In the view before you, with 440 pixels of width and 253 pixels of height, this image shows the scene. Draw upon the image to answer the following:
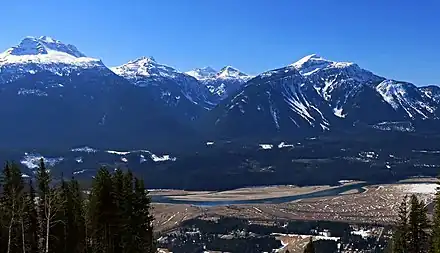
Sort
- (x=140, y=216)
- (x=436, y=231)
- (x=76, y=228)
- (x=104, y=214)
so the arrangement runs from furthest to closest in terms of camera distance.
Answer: (x=76, y=228), (x=104, y=214), (x=140, y=216), (x=436, y=231)

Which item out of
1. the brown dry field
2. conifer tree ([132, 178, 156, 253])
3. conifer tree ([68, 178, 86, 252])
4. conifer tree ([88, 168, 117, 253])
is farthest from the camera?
the brown dry field

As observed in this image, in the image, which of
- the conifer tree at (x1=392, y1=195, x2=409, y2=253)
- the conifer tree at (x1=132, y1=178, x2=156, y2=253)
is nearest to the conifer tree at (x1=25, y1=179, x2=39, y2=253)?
the conifer tree at (x1=132, y1=178, x2=156, y2=253)

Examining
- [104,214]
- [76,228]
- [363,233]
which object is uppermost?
[104,214]

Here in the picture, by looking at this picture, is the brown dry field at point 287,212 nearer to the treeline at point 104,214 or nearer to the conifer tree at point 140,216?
the treeline at point 104,214

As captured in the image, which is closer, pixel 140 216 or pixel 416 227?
pixel 140 216

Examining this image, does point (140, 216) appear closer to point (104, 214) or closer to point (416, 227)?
point (104, 214)

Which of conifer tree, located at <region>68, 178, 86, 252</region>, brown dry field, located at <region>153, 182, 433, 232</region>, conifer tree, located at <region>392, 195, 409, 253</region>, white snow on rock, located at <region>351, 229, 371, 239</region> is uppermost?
conifer tree, located at <region>68, 178, 86, 252</region>

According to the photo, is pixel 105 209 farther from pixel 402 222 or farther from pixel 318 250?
pixel 318 250

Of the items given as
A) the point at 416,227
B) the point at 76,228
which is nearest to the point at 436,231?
the point at 416,227

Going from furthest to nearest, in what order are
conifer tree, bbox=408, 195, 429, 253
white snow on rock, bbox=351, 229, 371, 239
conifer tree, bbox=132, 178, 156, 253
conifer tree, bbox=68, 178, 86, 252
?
white snow on rock, bbox=351, 229, 371, 239 < conifer tree, bbox=68, 178, 86, 252 < conifer tree, bbox=408, 195, 429, 253 < conifer tree, bbox=132, 178, 156, 253

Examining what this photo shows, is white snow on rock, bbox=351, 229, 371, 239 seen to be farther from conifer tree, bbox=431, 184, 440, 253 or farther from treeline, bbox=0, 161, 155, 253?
treeline, bbox=0, 161, 155, 253

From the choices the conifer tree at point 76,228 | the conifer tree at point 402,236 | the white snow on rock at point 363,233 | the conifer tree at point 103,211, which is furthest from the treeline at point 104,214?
the white snow on rock at point 363,233
